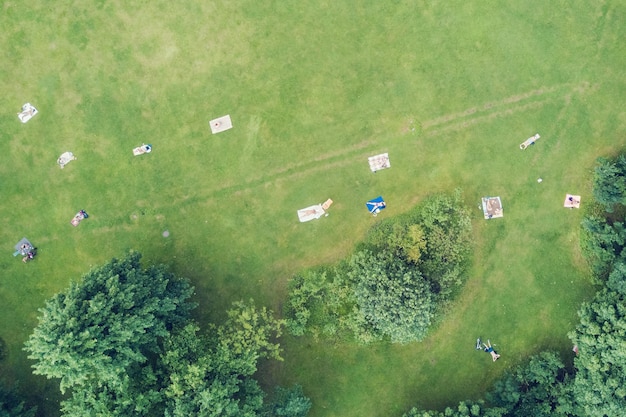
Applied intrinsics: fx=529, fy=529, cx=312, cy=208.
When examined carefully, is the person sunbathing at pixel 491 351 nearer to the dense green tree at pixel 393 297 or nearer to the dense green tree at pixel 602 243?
the dense green tree at pixel 393 297

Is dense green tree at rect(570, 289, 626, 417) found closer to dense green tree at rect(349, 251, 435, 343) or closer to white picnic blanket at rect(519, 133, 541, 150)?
dense green tree at rect(349, 251, 435, 343)

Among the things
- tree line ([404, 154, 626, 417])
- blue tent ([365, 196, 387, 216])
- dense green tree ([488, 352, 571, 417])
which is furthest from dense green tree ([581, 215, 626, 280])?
blue tent ([365, 196, 387, 216])

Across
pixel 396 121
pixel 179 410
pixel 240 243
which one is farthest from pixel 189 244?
pixel 396 121

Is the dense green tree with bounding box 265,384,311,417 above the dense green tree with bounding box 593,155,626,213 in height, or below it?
below

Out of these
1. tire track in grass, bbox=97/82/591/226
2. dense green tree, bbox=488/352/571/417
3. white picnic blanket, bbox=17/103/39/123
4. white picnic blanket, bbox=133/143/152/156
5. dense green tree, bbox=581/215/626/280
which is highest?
white picnic blanket, bbox=17/103/39/123

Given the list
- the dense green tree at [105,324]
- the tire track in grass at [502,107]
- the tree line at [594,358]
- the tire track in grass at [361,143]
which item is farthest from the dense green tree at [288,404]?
the tire track in grass at [502,107]
